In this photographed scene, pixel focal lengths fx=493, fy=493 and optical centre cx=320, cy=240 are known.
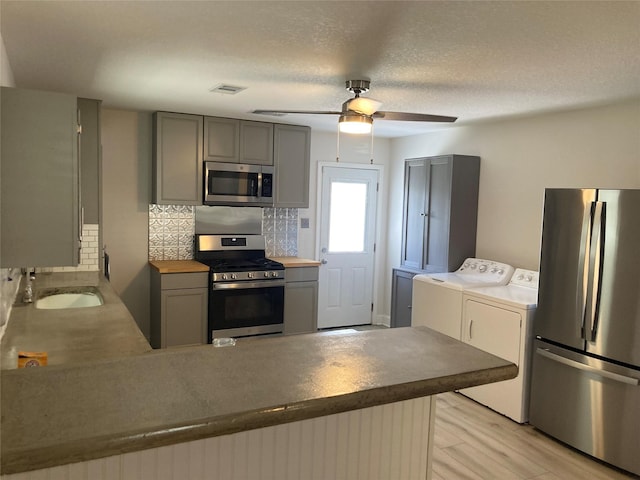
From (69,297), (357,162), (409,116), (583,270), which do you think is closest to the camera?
(409,116)

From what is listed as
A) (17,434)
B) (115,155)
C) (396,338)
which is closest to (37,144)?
(17,434)

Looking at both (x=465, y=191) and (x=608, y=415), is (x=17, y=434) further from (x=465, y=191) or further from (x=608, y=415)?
(x=465, y=191)

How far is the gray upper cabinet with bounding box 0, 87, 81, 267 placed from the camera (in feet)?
6.08

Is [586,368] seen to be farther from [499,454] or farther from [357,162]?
[357,162]

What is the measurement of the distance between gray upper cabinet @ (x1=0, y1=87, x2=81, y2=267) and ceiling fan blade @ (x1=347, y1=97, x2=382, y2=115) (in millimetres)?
1596

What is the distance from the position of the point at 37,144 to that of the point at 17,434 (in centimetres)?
141

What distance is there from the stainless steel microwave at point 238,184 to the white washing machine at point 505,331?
2.27 metres

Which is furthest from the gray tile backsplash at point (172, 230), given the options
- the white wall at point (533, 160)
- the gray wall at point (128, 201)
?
the white wall at point (533, 160)

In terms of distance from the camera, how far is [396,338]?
1.42 metres

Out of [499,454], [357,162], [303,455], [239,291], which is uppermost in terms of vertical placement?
[357,162]

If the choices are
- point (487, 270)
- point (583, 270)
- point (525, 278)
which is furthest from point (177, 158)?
point (583, 270)

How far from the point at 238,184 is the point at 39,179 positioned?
10.1 feet

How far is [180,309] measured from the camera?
4543 mm

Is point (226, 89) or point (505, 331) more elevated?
point (226, 89)
